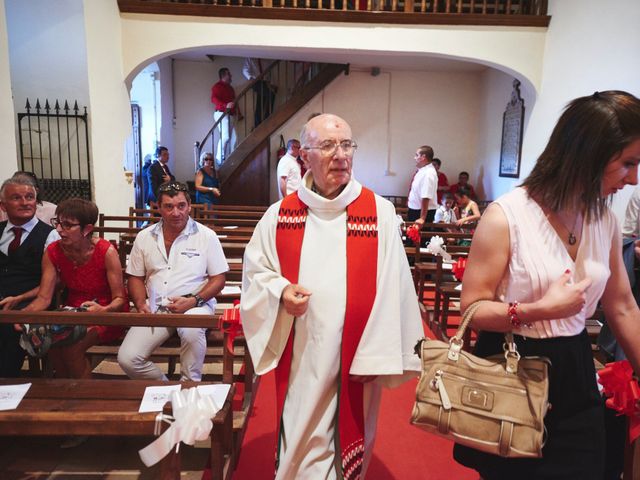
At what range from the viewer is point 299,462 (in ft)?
5.74

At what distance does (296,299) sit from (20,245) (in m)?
2.30

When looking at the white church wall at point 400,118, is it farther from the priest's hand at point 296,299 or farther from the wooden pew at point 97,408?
the priest's hand at point 296,299

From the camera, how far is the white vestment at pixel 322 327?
5.51 feet

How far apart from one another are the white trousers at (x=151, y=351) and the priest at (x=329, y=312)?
3.36 ft

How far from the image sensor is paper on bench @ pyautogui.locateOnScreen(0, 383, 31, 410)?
6.05 ft

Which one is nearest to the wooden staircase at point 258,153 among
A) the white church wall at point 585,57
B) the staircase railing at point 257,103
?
the staircase railing at point 257,103

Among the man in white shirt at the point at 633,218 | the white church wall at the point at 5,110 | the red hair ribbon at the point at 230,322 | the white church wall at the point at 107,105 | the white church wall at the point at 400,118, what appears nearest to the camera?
the red hair ribbon at the point at 230,322

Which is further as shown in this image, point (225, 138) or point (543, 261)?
point (225, 138)

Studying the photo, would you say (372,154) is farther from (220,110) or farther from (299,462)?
(299,462)

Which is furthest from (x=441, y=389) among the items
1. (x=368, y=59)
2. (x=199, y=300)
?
(x=368, y=59)

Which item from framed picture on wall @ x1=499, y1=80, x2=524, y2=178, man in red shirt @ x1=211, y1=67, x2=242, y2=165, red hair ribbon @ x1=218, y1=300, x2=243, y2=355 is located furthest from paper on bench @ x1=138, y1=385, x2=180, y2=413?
man in red shirt @ x1=211, y1=67, x2=242, y2=165

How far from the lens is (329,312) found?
5.60ft

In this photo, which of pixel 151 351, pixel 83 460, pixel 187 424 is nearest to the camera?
pixel 187 424

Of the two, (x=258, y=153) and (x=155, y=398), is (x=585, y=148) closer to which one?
(x=155, y=398)
